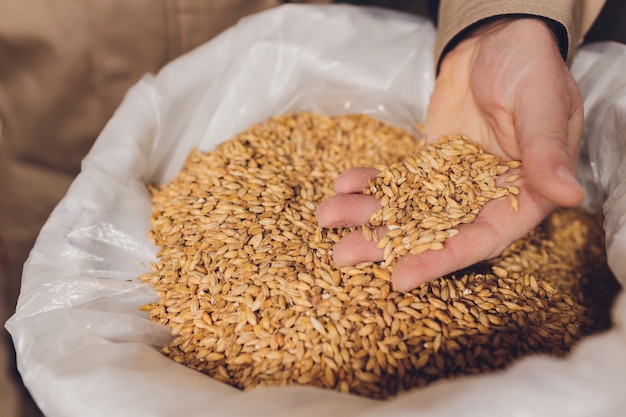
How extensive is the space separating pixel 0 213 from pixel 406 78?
1.32 m

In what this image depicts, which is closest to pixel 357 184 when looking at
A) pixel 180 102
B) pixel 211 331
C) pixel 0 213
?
pixel 211 331

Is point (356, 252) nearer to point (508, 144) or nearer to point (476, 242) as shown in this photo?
point (476, 242)

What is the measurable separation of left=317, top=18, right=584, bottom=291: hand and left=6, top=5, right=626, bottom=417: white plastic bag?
0.56ft

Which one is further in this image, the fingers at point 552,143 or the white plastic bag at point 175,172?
the fingers at point 552,143

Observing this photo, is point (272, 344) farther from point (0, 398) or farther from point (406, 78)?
point (0, 398)

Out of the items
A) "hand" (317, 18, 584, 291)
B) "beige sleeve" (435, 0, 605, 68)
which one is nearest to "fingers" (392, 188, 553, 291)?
"hand" (317, 18, 584, 291)

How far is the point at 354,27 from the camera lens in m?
1.41

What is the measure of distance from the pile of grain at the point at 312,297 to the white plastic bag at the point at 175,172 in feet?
0.25

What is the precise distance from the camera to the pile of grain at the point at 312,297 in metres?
0.86

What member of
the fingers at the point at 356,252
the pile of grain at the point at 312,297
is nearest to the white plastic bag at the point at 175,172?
the pile of grain at the point at 312,297

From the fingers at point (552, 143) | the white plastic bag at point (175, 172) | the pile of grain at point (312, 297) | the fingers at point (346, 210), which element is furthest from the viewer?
the fingers at point (346, 210)

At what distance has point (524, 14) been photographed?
3.65 ft

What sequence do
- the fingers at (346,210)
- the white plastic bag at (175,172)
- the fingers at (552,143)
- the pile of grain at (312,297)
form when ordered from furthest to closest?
1. the fingers at (346,210)
2. the pile of grain at (312,297)
3. the fingers at (552,143)
4. the white plastic bag at (175,172)

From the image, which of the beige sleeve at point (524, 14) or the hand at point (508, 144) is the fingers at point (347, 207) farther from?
the beige sleeve at point (524, 14)
